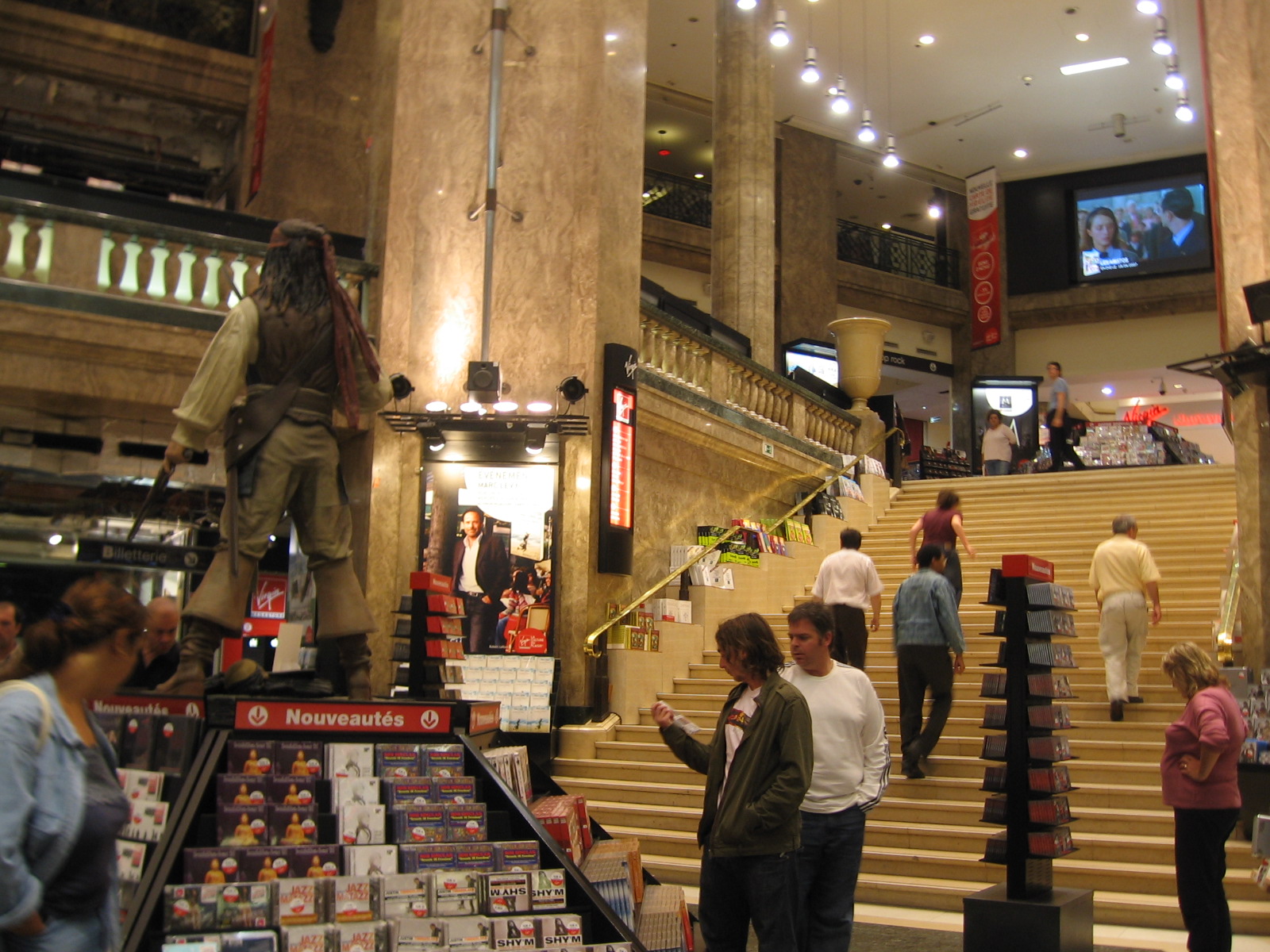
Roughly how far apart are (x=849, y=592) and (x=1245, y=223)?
3827 mm

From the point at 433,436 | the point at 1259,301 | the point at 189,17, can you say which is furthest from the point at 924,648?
the point at 189,17

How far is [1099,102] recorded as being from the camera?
2447 centimetres

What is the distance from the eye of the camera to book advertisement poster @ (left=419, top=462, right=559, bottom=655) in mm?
10031

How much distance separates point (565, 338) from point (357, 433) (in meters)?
1.96

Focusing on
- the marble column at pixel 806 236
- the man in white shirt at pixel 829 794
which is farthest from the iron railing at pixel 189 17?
the man in white shirt at pixel 829 794

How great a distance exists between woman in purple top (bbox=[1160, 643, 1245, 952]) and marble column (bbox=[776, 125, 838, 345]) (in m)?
18.5

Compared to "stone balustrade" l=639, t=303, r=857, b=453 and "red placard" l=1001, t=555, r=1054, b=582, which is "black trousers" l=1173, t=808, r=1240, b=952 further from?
"stone balustrade" l=639, t=303, r=857, b=453

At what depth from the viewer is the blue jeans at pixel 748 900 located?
3.97m

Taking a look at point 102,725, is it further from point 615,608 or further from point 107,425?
→ point 107,425

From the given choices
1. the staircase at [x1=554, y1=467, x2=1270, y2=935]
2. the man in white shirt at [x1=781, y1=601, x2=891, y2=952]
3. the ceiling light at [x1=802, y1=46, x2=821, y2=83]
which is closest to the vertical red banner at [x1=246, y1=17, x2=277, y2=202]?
the staircase at [x1=554, y1=467, x2=1270, y2=935]

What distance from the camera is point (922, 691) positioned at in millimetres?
8055

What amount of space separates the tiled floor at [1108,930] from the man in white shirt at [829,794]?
219cm

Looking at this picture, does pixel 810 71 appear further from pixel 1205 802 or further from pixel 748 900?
pixel 748 900

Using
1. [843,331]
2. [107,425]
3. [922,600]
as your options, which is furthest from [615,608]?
[843,331]
